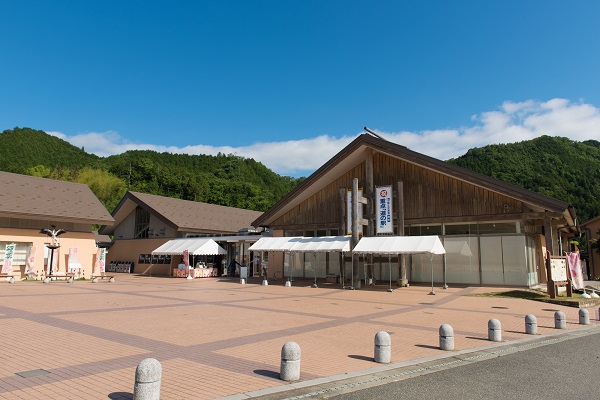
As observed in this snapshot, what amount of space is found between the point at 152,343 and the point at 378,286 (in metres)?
15.9

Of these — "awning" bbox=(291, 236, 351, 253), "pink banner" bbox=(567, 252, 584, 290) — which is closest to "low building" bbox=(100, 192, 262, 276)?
"awning" bbox=(291, 236, 351, 253)

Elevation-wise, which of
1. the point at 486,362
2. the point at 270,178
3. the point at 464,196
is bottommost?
the point at 486,362

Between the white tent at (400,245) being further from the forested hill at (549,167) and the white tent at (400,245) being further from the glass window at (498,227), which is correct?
the forested hill at (549,167)

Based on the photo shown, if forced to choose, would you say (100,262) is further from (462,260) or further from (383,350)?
(383,350)

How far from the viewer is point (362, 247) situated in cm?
2066

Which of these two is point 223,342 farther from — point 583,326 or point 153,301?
point 583,326

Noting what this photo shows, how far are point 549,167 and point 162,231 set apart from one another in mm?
44089

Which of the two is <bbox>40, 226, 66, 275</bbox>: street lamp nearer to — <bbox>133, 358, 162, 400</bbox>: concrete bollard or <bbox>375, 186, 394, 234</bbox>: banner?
<bbox>375, 186, 394, 234</bbox>: banner

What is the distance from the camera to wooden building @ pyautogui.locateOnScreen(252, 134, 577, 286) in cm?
2019

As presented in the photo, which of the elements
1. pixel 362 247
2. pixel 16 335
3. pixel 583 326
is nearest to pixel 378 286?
pixel 362 247

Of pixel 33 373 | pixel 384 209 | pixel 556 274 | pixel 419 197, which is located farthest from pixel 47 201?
pixel 556 274

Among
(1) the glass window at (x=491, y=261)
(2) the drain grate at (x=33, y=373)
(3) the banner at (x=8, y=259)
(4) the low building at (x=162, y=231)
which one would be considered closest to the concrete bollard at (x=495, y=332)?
(2) the drain grate at (x=33, y=373)

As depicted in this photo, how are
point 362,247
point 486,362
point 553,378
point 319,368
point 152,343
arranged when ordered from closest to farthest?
point 553,378 < point 319,368 < point 486,362 < point 152,343 < point 362,247

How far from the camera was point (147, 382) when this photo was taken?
15.4ft
